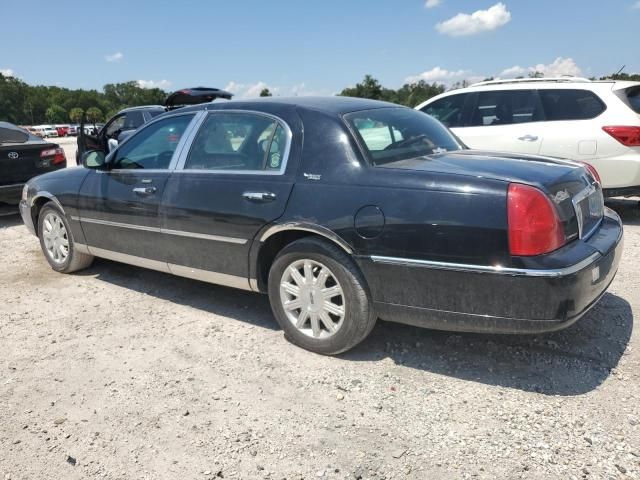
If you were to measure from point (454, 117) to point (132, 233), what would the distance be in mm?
4906

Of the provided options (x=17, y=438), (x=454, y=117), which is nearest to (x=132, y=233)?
(x=17, y=438)

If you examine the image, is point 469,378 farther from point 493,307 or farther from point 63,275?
point 63,275

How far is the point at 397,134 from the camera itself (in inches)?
143

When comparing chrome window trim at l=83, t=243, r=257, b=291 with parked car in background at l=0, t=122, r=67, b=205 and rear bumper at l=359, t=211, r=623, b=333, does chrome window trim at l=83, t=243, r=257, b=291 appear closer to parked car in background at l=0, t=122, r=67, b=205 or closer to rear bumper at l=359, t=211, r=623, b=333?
rear bumper at l=359, t=211, r=623, b=333

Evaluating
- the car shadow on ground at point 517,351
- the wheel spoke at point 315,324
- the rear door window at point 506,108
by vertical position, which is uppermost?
the rear door window at point 506,108

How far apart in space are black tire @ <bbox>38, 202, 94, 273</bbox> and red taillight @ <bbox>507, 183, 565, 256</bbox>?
13.5ft

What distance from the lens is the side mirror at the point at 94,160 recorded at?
4.70 meters

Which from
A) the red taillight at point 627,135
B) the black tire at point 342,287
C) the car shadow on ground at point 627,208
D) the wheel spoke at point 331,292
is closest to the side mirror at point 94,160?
the black tire at point 342,287

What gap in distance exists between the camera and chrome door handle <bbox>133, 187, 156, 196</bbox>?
4.17 meters

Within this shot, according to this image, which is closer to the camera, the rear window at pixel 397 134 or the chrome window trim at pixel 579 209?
the chrome window trim at pixel 579 209

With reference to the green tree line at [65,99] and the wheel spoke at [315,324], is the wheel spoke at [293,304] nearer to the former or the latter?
the wheel spoke at [315,324]

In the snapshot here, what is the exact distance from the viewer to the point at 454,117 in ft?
24.5

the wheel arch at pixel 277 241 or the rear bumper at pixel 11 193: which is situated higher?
the wheel arch at pixel 277 241

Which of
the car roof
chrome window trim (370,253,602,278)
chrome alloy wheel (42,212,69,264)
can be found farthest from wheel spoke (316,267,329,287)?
chrome alloy wheel (42,212,69,264)
